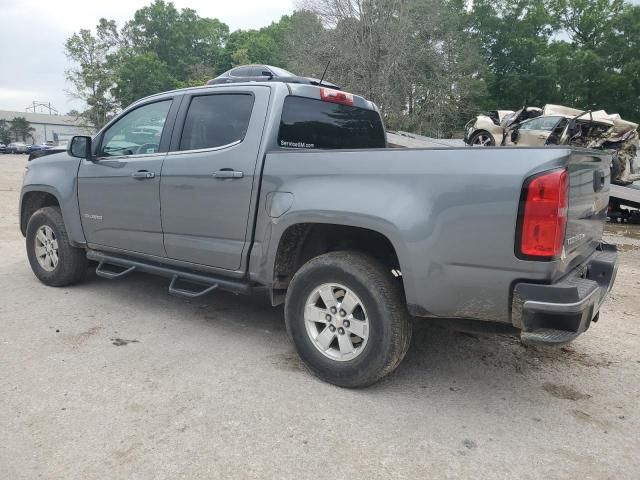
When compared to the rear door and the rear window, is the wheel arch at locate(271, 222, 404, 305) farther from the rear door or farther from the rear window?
the rear window

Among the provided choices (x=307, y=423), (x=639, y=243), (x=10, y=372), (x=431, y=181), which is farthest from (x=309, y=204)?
(x=639, y=243)

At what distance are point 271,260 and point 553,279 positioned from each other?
1780 mm

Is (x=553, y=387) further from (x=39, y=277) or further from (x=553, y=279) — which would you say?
(x=39, y=277)

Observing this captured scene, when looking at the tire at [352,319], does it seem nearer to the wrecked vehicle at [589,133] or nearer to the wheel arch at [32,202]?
the wheel arch at [32,202]

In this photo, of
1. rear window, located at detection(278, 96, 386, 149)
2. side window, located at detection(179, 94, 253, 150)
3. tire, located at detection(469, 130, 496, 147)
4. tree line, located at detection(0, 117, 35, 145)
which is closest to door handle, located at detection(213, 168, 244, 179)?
side window, located at detection(179, 94, 253, 150)

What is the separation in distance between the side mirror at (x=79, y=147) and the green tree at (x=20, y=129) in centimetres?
8283

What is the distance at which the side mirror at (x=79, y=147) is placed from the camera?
4.77m

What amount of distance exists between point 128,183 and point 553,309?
3.46 meters

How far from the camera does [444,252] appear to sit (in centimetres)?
274

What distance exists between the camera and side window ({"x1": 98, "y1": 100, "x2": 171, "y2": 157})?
172 inches

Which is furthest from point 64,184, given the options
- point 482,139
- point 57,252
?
point 482,139

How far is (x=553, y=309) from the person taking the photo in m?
2.48

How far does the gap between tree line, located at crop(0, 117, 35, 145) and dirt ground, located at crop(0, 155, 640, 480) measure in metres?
→ 82.9

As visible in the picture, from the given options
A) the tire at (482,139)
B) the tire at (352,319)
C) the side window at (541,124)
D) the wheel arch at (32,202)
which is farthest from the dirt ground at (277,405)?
the tire at (482,139)
